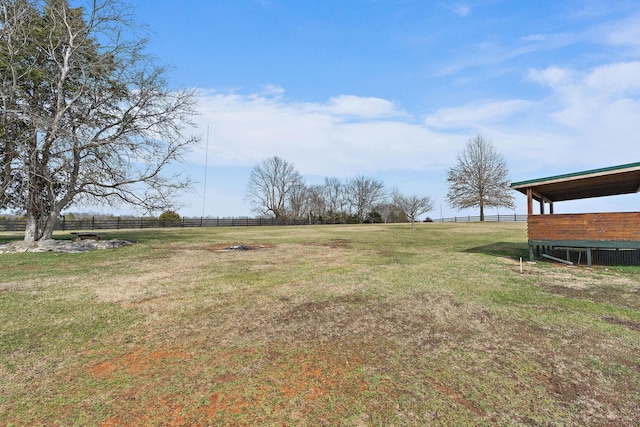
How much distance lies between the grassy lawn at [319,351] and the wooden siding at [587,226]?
8.18ft

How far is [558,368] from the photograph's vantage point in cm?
367

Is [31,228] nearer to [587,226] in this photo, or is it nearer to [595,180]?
[587,226]

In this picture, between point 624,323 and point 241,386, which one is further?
point 624,323

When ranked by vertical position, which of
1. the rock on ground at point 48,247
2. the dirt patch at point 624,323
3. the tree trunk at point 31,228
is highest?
the tree trunk at point 31,228

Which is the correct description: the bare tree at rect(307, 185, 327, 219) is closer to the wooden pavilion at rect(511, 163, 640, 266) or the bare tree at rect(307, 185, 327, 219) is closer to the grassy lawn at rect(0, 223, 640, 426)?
the wooden pavilion at rect(511, 163, 640, 266)

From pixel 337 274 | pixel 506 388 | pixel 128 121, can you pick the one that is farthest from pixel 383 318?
pixel 128 121

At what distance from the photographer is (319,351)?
4.09 m

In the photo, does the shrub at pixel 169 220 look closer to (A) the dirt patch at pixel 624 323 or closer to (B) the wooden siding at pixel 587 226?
(B) the wooden siding at pixel 587 226

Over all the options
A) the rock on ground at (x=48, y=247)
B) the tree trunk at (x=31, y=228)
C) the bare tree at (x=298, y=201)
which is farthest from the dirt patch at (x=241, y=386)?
the bare tree at (x=298, y=201)

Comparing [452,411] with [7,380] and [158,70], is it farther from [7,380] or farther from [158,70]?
[158,70]

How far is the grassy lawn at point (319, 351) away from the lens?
2.91m

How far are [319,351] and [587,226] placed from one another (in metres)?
11.2

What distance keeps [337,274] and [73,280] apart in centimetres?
689

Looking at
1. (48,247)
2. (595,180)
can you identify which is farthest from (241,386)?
(48,247)
